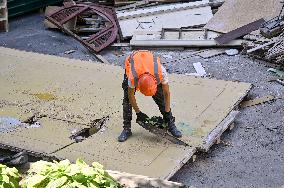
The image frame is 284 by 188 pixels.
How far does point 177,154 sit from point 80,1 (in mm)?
7736

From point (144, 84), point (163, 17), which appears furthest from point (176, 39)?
point (144, 84)

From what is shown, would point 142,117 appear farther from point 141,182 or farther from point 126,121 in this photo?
point 141,182

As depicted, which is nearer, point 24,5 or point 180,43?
point 180,43

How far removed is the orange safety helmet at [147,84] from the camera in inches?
276

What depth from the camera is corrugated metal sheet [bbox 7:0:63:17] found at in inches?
557

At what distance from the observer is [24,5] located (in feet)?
Result: 47.5

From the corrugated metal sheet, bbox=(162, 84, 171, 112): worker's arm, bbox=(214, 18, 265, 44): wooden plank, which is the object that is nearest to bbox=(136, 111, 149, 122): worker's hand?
bbox=(162, 84, 171, 112): worker's arm

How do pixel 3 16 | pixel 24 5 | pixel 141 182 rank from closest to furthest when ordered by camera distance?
pixel 141 182 < pixel 3 16 < pixel 24 5

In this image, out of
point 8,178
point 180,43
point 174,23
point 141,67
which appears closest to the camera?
point 8,178

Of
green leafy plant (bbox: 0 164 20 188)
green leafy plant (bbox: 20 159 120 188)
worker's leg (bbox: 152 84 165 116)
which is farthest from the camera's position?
worker's leg (bbox: 152 84 165 116)

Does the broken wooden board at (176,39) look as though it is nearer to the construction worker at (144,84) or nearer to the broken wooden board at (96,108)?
the broken wooden board at (96,108)

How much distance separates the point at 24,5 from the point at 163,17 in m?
3.88

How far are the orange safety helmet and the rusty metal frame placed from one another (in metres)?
5.15

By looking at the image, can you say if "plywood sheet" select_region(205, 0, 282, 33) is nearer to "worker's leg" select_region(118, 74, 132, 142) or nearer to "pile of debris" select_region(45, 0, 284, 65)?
"pile of debris" select_region(45, 0, 284, 65)
